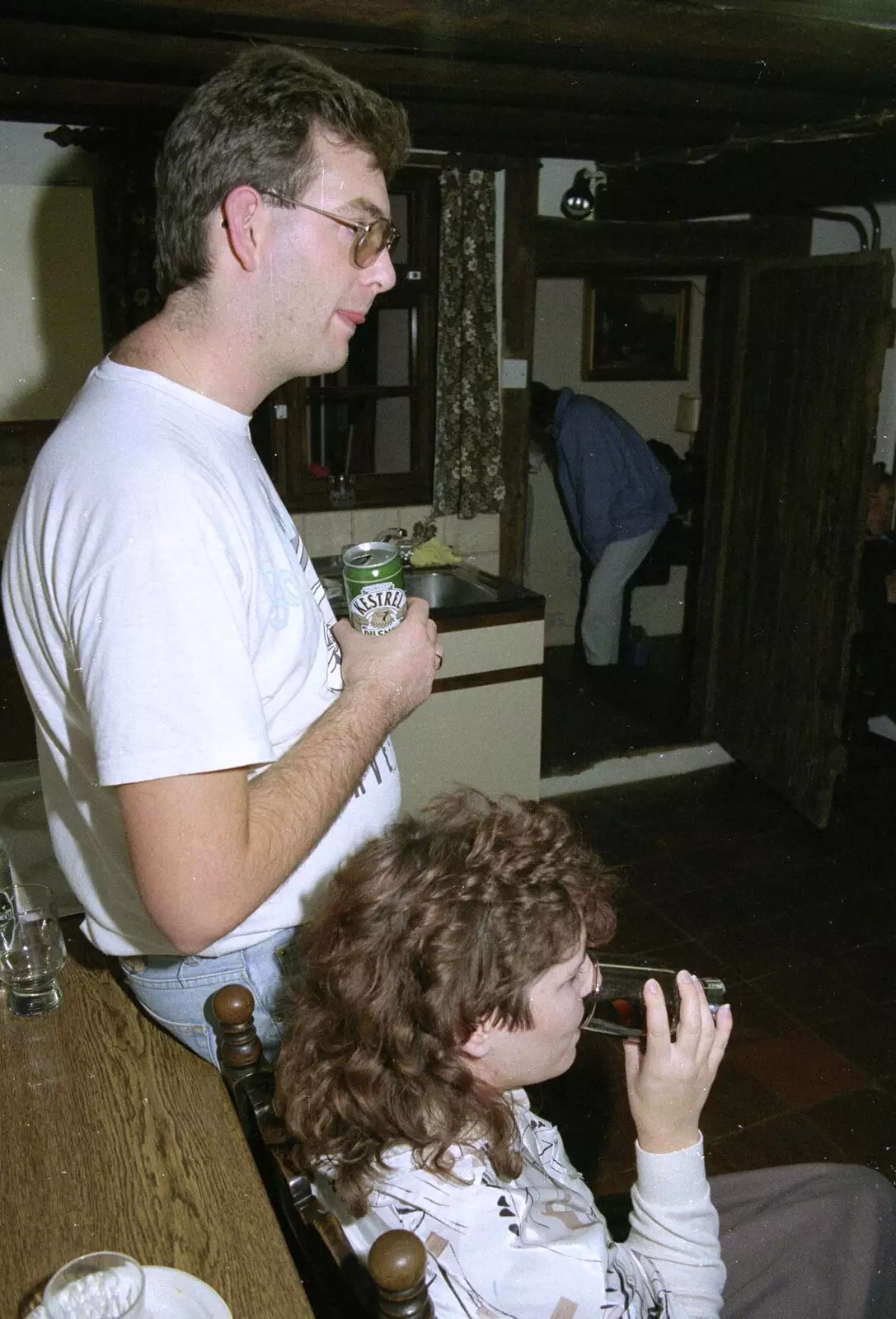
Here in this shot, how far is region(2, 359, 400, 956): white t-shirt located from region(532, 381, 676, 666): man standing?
396 centimetres

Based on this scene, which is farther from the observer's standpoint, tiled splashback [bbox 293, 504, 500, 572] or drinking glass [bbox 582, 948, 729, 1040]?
tiled splashback [bbox 293, 504, 500, 572]

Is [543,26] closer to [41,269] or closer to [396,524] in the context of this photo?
[41,269]

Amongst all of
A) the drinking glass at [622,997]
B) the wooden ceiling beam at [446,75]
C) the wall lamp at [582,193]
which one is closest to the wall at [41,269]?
the wooden ceiling beam at [446,75]

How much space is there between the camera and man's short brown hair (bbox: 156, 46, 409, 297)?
99 cm

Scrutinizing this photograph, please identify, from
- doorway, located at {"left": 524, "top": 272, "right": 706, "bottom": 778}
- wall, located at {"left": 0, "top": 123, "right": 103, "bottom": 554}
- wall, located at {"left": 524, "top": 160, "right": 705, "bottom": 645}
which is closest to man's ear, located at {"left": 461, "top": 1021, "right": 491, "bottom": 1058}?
wall, located at {"left": 0, "top": 123, "right": 103, "bottom": 554}

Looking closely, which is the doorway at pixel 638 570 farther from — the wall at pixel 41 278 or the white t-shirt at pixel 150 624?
the white t-shirt at pixel 150 624

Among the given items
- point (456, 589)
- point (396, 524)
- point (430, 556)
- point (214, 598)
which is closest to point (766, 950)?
point (456, 589)

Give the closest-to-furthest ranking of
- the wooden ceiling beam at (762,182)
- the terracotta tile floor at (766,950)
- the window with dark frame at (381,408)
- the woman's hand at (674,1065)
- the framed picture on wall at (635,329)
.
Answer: the woman's hand at (674,1065)
the terracotta tile floor at (766,950)
the wooden ceiling beam at (762,182)
the window with dark frame at (381,408)
the framed picture on wall at (635,329)

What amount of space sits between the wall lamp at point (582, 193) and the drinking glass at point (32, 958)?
310 centimetres

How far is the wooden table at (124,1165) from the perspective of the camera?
863mm

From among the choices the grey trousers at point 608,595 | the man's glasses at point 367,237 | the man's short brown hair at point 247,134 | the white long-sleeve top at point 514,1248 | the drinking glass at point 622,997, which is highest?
the man's short brown hair at point 247,134

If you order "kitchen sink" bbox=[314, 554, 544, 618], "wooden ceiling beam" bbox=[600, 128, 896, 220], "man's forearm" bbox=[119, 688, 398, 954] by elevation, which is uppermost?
"wooden ceiling beam" bbox=[600, 128, 896, 220]

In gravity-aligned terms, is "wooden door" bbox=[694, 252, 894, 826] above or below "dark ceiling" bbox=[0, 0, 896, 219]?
below

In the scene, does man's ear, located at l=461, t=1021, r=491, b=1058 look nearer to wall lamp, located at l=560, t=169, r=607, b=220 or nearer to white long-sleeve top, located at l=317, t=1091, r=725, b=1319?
white long-sleeve top, located at l=317, t=1091, r=725, b=1319
